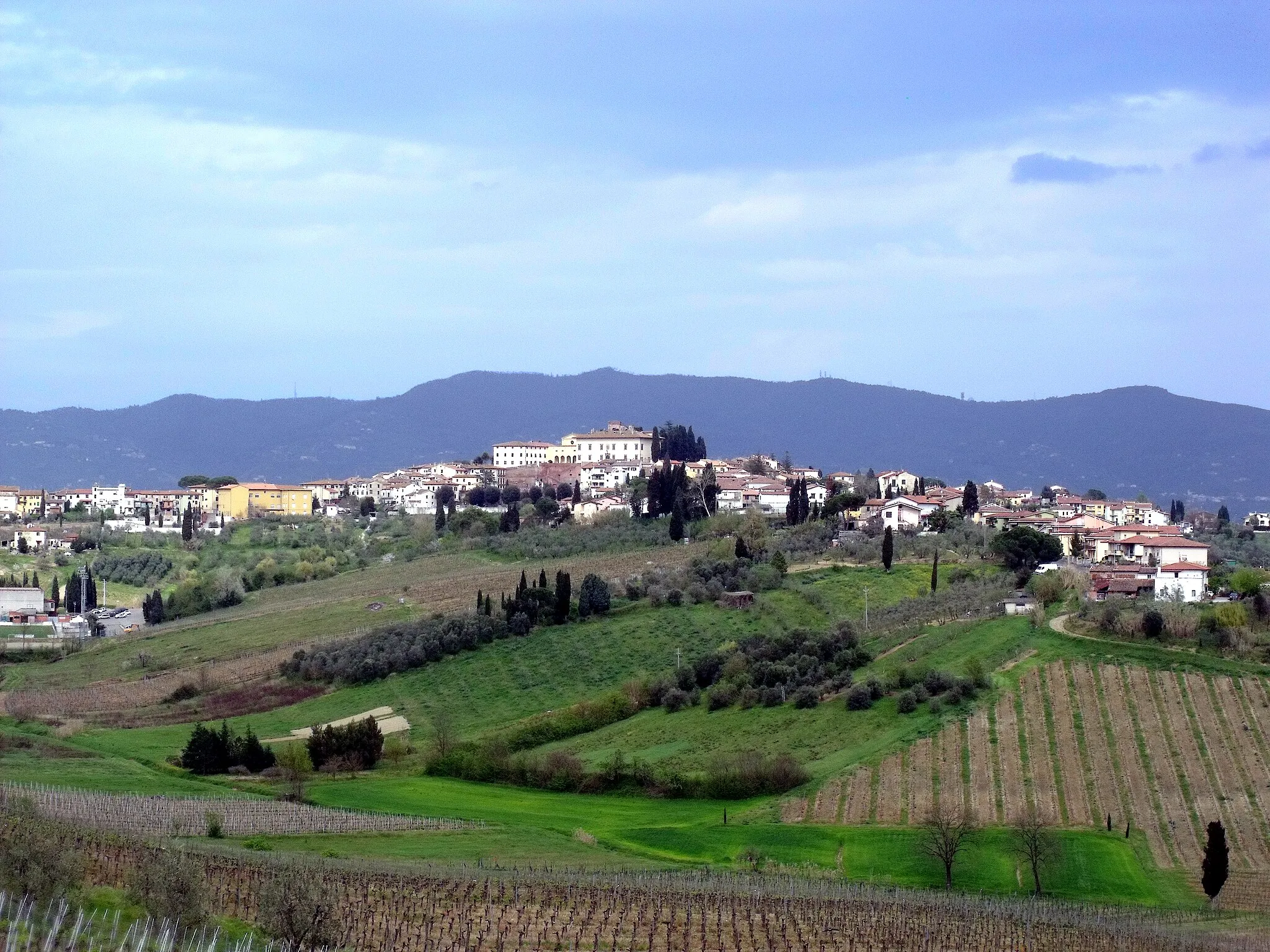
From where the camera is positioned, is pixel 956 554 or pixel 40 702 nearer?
pixel 40 702

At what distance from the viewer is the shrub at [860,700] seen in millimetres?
65375

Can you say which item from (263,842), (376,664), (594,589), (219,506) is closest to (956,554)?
(594,589)

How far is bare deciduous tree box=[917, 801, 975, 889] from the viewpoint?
157ft

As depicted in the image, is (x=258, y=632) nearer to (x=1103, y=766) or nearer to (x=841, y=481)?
(x=1103, y=766)

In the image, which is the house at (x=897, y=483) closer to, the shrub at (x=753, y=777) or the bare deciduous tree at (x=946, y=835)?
the shrub at (x=753, y=777)

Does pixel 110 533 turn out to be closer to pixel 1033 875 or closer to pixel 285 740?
pixel 285 740

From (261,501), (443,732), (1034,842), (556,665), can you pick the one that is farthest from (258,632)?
(261,501)

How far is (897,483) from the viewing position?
453 feet

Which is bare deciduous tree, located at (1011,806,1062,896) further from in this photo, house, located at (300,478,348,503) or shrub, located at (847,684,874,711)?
house, located at (300,478,348,503)

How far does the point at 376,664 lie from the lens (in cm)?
8019

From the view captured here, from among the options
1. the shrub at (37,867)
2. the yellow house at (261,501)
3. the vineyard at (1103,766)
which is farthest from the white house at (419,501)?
the shrub at (37,867)

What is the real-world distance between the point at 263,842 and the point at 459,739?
2102 centimetres

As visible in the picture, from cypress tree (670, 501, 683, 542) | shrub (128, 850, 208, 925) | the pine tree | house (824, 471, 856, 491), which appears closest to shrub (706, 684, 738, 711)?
the pine tree

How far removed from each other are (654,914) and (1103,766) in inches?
859
